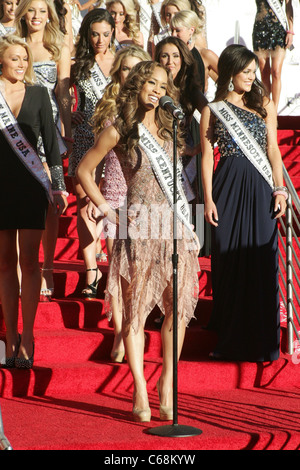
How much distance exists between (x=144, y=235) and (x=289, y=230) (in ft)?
5.28

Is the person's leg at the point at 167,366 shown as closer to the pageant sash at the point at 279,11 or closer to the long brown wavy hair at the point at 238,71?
the long brown wavy hair at the point at 238,71

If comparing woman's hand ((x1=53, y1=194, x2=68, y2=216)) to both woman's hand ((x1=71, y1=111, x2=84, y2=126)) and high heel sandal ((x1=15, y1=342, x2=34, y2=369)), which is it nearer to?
high heel sandal ((x1=15, y1=342, x2=34, y2=369))

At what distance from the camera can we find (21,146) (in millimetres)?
4852

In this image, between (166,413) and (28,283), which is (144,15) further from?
(166,413)

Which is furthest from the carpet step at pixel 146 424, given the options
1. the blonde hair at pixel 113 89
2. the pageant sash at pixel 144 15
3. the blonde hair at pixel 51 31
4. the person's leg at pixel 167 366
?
the pageant sash at pixel 144 15

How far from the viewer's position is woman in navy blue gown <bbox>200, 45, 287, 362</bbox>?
5.37 metres

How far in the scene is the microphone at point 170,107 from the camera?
4.00 meters

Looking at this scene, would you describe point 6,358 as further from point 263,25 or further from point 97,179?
point 263,25

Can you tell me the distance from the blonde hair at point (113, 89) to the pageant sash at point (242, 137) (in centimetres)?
56

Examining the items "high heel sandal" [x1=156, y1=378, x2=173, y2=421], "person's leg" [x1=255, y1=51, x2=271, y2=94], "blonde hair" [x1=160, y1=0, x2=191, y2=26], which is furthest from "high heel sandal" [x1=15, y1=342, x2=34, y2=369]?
"person's leg" [x1=255, y1=51, x2=271, y2=94]

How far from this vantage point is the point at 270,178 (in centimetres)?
543

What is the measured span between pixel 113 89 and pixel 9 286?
1.28m

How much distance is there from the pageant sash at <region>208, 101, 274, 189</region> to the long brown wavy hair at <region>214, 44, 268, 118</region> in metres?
0.13
